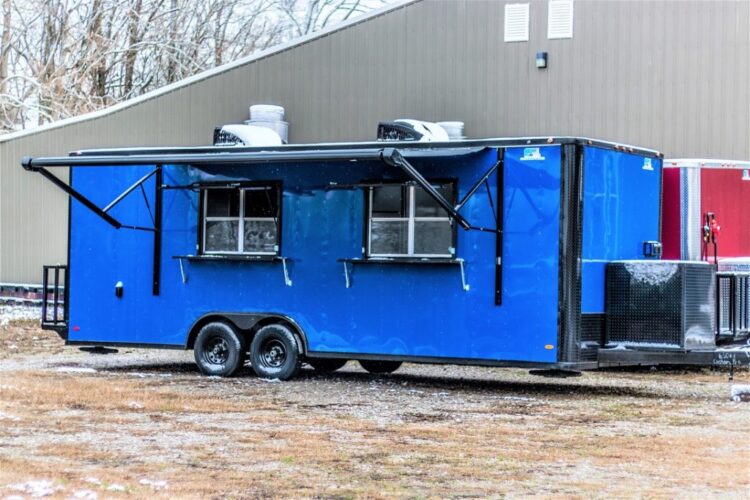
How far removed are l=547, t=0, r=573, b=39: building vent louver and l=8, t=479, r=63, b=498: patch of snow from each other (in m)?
15.1

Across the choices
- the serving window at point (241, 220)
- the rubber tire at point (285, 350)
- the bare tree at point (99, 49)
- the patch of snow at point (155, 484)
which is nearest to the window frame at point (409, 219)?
the serving window at point (241, 220)

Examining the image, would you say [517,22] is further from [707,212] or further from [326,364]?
[326,364]

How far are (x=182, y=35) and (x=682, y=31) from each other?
85.0 feet

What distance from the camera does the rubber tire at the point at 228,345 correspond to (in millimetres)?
16516

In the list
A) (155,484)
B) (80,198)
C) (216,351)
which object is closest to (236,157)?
(80,198)

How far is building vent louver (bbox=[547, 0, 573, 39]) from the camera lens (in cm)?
2164

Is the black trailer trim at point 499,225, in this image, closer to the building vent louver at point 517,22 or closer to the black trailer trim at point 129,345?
the black trailer trim at point 129,345

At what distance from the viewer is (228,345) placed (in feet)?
54.4

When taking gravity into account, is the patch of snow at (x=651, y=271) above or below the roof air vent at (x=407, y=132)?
below

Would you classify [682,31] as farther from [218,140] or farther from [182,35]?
[182,35]

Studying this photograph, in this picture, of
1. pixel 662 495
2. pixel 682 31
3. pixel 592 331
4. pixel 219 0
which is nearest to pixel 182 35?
pixel 219 0

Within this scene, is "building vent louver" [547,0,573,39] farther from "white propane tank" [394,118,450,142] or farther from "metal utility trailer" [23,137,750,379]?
"metal utility trailer" [23,137,750,379]

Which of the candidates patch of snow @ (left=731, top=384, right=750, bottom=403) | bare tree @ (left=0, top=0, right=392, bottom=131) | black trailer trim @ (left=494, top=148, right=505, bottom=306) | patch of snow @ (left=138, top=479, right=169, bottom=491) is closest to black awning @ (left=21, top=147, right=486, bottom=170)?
black trailer trim @ (left=494, top=148, right=505, bottom=306)

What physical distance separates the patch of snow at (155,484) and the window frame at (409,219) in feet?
22.3
